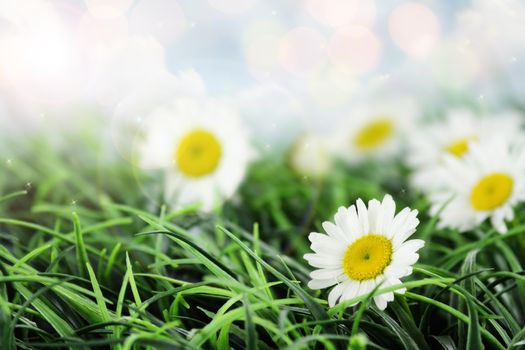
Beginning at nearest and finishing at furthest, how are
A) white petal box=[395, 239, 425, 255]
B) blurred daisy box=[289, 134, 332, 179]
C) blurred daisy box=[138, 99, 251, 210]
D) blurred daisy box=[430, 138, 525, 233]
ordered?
white petal box=[395, 239, 425, 255] < blurred daisy box=[430, 138, 525, 233] < blurred daisy box=[138, 99, 251, 210] < blurred daisy box=[289, 134, 332, 179]

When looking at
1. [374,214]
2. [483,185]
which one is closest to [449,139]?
[483,185]

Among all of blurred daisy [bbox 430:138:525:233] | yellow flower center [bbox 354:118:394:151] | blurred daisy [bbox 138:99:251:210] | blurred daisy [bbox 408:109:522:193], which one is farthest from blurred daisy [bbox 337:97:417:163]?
blurred daisy [bbox 430:138:525:233]

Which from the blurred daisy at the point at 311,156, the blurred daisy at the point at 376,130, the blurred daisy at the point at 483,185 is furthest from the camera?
the blurred daisy at the point at 376,130

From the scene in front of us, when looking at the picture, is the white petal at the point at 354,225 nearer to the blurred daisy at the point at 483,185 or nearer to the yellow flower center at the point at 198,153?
the blurred daisy at the point at 483,185

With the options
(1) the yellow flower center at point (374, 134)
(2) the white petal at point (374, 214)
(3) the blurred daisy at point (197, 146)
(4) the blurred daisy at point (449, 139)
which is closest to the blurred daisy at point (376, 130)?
(1) the yellow flower center at point (374, 134)

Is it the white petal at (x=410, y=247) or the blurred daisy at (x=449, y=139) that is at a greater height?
the blurred daisy at (x=449, y=139)

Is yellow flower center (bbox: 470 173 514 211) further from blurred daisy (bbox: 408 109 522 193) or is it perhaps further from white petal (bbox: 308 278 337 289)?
white petal (bbox: 308 278 337 289)
